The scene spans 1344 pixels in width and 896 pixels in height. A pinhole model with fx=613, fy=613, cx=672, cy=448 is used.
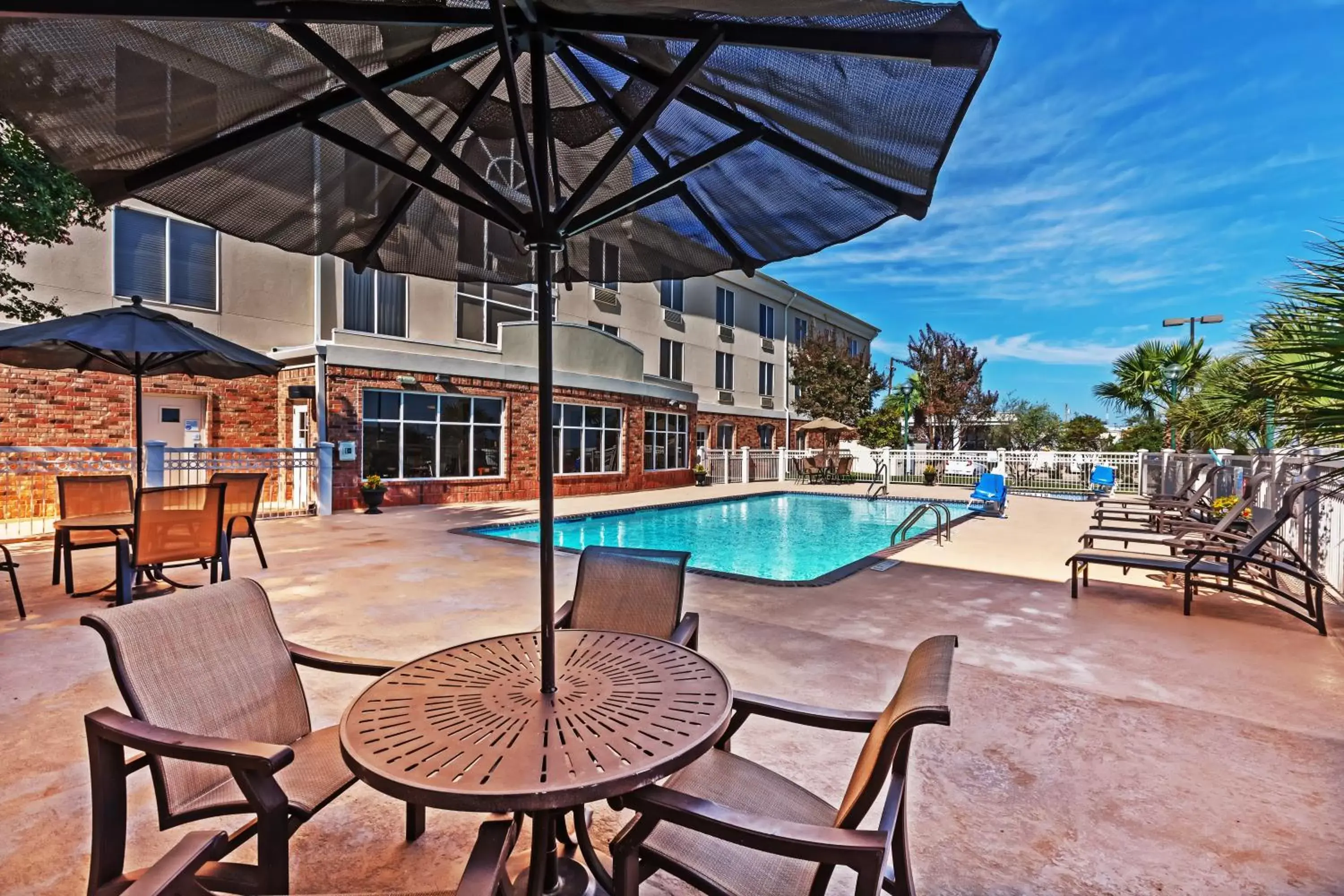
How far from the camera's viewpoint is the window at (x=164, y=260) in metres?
11.0

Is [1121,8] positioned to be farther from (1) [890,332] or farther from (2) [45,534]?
(1) [890,332]

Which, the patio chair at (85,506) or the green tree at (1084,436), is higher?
the green tree at (1084,436)

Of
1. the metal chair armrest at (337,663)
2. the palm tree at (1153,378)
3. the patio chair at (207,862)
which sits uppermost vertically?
the palm tree at (1153,378)

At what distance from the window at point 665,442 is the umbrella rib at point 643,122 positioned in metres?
16.7

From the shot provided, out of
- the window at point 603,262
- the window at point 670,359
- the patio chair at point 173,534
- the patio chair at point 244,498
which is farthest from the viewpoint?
the window at point 670,359

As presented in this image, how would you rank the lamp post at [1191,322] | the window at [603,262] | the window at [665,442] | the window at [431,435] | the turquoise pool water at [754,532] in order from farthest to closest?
the window at [665,442], the lamp post at [1191,322], the window at [431,435], the turquoise pool water at [754,532], the window at [603,262]

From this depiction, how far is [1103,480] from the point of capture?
1800 centimetres

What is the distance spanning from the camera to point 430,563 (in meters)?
7.00

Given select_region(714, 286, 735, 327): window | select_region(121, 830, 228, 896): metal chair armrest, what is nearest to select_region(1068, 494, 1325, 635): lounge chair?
select_region(121, 830, 228, 896): metal chair armrest

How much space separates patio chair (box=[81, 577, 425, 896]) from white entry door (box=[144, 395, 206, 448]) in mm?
12217

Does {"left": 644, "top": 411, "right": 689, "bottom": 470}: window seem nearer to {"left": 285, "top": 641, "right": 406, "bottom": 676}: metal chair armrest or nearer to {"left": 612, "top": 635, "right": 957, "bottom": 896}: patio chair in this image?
{"left": 285, "top": 641, "right": 406, "bottom": 676}: metal chair armrest

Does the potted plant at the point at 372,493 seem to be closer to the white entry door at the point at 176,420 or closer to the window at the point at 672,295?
the white entry door at the point at 176,420

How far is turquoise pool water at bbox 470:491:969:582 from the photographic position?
955cm

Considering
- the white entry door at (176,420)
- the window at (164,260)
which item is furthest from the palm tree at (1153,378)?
the white entry door at (176,420)
